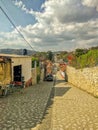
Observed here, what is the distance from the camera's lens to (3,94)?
54.6 feet

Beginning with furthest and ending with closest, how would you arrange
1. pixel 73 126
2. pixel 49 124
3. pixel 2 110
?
pixel 2 110
pixel 49 124
pixel 73 126

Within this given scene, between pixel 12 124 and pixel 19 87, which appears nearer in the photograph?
pixel 12 124

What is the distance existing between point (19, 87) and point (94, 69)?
7.62 m

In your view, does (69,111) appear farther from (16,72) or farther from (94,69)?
(16,72)

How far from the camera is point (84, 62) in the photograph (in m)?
25.3

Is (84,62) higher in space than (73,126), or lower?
higher

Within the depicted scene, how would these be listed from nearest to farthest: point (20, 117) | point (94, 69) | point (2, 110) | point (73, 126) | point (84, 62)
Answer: point (73, 126) → point (20, 117) → point (2, 110) → point (94, 69) → point (84, 62)

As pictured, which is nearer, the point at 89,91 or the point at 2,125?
the point at 2,125

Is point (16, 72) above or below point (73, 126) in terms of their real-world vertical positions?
above

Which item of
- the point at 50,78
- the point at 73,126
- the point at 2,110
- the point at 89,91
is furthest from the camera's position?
the point at 50,78

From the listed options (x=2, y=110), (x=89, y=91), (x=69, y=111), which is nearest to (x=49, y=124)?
(x=69, y=111)

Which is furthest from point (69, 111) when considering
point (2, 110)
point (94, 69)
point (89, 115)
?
point (94, 69)

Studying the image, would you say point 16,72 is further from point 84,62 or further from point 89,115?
point 89,115

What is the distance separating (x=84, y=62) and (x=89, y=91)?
5.00 m
